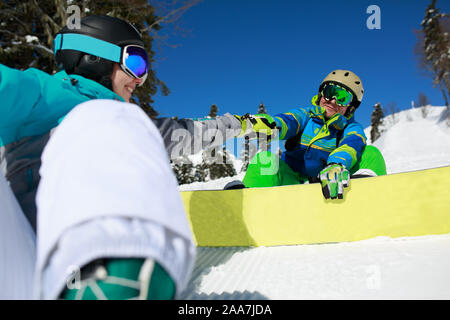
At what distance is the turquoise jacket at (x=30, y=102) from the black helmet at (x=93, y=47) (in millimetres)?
259

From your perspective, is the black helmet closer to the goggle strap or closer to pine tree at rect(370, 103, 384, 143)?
the goggle strap

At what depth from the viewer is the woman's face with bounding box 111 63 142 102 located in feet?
3.76

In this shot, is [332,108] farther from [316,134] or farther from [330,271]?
[330,271]

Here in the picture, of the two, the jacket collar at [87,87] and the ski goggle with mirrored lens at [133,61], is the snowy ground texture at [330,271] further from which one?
the ski goggle with mirrored lens at [133,61]

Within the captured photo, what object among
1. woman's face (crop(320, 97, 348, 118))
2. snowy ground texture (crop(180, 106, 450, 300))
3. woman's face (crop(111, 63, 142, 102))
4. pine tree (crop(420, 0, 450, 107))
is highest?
pine tree (crop(420, 0, 450, 107))

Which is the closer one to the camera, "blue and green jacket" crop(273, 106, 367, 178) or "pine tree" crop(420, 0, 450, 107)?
"blue and green jacket" crop(273, 106, 367, 178)

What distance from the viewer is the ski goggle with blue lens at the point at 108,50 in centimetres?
112

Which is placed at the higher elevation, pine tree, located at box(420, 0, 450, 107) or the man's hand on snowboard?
pine tree, located at box(420, 0, 450, 107)

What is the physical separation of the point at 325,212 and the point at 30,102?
58.4 inches

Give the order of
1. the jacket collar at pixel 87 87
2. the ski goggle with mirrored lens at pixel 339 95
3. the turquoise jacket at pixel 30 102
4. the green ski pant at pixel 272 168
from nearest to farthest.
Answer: the turquoise jacket at pixel 30 102, the jacket collar at pixel 87 87, the green ski pant at pixel 272 168, the ski goggle with mirrored lens at pixel 339 95

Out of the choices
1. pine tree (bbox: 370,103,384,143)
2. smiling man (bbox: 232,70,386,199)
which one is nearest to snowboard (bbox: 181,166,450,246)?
smiling man (bbox: 232,70,386,199)

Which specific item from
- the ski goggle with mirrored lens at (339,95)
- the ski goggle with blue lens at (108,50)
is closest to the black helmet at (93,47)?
the ski goggle with blue lens at (108,50)

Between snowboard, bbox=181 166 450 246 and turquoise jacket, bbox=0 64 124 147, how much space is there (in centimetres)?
114
